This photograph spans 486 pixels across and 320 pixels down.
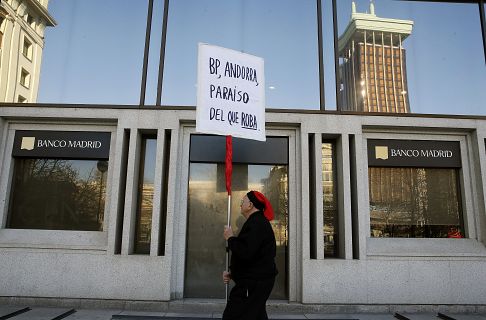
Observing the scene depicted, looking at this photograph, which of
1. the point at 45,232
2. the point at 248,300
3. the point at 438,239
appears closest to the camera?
the point at 248,300

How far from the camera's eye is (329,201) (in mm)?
7723

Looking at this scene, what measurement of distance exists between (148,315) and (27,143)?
4237mm

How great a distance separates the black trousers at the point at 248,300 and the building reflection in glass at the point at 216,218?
351cm

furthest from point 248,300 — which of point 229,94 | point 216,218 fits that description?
point 216,218

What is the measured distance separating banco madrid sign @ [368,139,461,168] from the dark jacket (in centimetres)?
447

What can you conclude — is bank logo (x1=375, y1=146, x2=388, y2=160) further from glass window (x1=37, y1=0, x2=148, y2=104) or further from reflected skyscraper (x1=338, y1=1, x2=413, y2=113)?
glass window (x1=37, y1=0, x2=148, y2=104)

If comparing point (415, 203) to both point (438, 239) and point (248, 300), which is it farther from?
point (248, 300)

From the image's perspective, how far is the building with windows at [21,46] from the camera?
788cm

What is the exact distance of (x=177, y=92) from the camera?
8016 millimetres

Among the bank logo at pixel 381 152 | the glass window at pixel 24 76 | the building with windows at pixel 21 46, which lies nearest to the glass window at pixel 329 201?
the bank logo at pixel 381 152

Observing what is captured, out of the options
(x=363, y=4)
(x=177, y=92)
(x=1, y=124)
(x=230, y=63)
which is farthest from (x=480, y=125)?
(x=1, y=124)

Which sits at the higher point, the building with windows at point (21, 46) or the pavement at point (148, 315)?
the building with windows at point (21, 46)

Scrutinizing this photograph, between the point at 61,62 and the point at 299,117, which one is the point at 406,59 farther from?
the point at 61,62

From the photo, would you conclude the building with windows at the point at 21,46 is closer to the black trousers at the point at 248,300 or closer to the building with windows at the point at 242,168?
the building with windows at the point at 242,168
